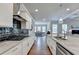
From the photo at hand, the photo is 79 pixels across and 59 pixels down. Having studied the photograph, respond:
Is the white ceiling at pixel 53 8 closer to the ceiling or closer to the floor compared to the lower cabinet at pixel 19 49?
closer to the ceiling

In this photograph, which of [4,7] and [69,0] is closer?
[69,0]

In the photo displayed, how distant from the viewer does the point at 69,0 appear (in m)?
1.76

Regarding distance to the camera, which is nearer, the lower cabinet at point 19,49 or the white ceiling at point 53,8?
the lower cabinet at point 19,49

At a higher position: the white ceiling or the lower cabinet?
the white ceiling

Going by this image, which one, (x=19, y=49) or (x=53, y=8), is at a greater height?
(x=53, y=8)

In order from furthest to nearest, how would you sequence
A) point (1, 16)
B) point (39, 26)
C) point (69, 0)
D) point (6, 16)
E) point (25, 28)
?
point (39, 26), point (25, 28), point (6, 16), point (1, 16), point (69, 0)

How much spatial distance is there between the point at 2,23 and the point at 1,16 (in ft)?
0.38

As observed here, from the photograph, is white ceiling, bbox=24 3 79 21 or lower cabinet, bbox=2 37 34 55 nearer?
lower cabinet, bbox=2 37 34 55

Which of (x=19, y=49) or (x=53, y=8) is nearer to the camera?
(x=19, y=49)
